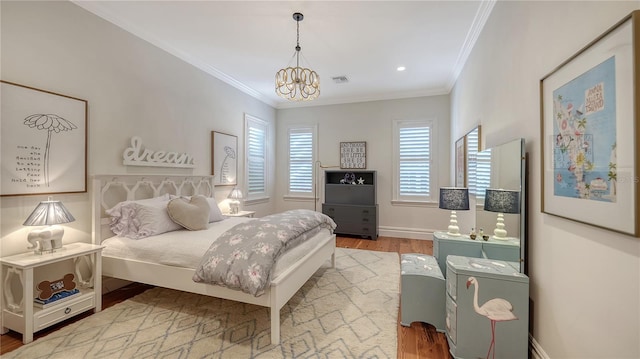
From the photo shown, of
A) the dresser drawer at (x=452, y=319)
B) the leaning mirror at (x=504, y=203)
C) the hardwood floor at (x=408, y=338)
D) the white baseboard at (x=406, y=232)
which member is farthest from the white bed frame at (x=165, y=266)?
the white baseboard at (x=406, y=232)

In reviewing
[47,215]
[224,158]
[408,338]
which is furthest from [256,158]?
[408,338]

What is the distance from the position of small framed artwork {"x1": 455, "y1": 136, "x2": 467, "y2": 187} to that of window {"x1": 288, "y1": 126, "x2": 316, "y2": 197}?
9.42 feet

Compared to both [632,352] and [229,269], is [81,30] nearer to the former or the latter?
[229,269]

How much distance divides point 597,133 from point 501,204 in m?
0.99

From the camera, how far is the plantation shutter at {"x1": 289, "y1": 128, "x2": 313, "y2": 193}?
591cm

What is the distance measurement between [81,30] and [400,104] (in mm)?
4765

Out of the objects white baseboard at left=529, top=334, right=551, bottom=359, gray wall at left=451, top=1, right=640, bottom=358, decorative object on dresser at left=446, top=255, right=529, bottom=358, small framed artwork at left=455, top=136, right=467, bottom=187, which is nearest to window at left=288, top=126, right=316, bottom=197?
small framed artwork at left=455, top=136, right=467, bottom=187

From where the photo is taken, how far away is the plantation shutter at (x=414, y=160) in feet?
17.0

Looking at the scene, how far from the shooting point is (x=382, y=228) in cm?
546

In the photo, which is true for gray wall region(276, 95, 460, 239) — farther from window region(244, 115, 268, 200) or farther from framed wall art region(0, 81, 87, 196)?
framed wall art region(0, 81, 87, 196)

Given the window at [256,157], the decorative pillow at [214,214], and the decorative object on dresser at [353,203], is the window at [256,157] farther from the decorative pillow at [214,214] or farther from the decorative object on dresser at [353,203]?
the decorative pillow at [214,214]

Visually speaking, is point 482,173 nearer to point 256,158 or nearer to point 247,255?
point 247,255

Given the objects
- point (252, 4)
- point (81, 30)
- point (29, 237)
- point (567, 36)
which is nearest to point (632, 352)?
point (567, 36)

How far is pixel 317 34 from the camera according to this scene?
3102 millimetres
